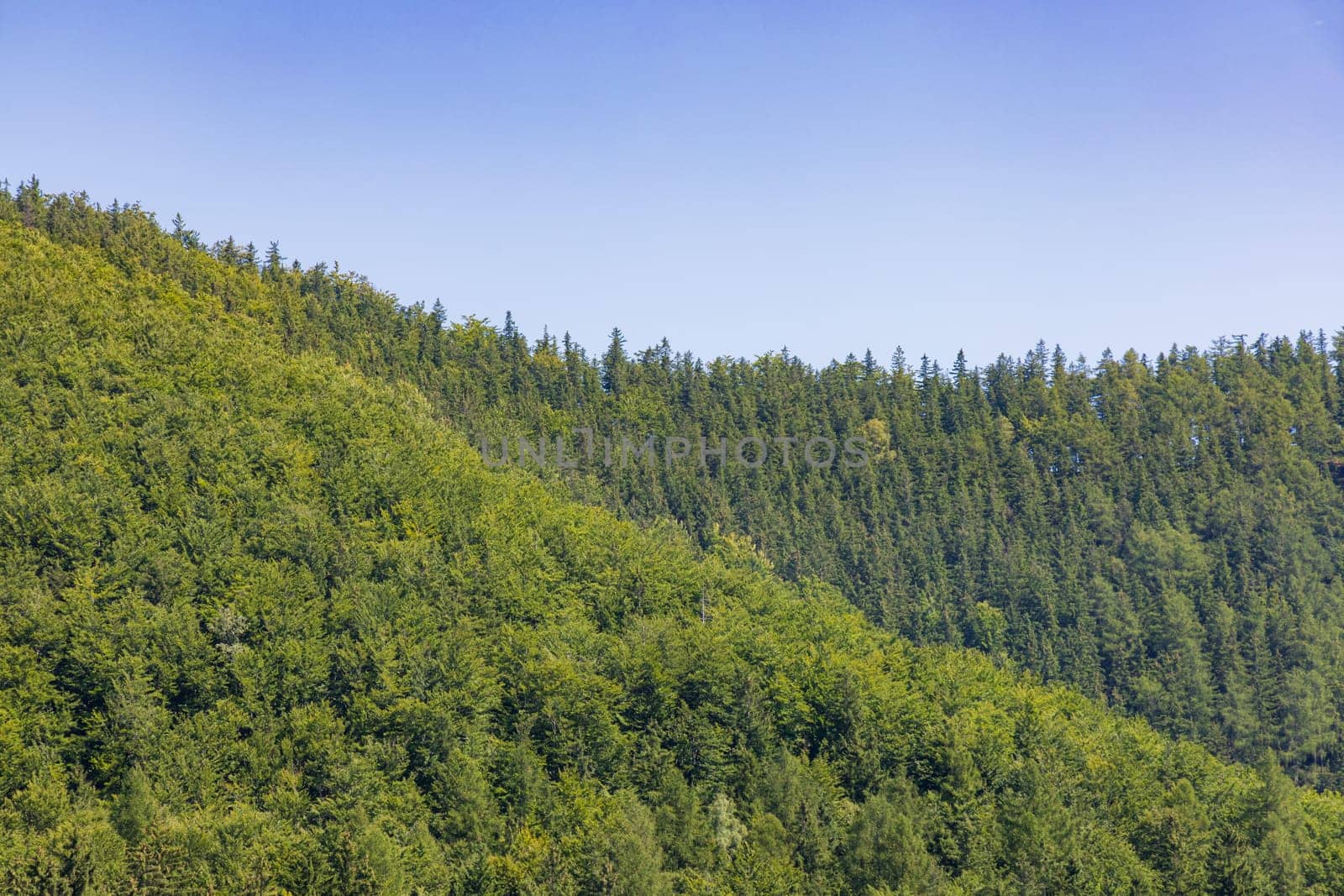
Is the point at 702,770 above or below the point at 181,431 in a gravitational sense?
below

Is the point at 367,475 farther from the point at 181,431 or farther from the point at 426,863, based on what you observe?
the point at 426,863

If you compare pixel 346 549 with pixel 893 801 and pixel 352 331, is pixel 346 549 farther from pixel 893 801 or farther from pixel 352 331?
pixel 352 331

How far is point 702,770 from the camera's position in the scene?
91188mm

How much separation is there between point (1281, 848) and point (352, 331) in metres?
145

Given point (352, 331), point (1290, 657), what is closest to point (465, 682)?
point (352, 331)

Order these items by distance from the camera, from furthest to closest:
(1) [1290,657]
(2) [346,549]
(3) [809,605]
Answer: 1. (1) [1290,657]
2. (3) [809,605]
3. (2) [346,549]

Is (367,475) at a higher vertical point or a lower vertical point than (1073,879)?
higher

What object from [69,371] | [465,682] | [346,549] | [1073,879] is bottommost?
[1073,879]

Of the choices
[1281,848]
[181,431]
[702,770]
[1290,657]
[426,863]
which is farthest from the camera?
[1290,657]

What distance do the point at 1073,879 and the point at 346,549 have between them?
61009 millimetres

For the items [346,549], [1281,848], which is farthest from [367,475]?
[1281,848]

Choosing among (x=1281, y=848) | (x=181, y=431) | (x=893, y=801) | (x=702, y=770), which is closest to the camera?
(x=1281, y=848)

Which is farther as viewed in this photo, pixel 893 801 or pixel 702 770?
pixel 702 770

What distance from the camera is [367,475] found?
119 meters
